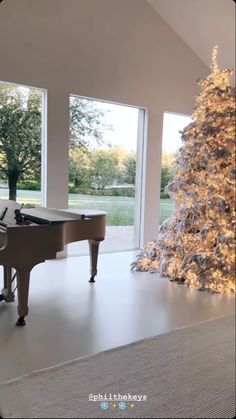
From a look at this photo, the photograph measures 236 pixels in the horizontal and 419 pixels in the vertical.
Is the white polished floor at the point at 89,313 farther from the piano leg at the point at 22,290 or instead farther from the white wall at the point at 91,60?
the white wall at the point at 91,60

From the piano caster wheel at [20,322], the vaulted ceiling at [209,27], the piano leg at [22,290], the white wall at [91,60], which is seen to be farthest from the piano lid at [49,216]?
the vaulted ceiling at [209,27]

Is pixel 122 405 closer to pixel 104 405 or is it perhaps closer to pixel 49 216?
pixel 104 405

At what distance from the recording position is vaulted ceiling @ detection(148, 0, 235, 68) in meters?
1.61

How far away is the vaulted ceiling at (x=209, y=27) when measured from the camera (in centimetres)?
161

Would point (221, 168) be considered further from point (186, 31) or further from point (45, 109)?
point (45, 109)

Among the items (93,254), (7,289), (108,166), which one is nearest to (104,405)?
(7,289)

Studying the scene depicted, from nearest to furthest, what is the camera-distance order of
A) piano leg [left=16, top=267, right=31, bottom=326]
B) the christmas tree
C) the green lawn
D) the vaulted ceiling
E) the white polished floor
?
the vaulted ceiling, the white polished floor, the christmas tree, piano leg [left=16, top=267, right=31, bottom=326], the green lawn

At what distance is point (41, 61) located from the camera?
3.61m

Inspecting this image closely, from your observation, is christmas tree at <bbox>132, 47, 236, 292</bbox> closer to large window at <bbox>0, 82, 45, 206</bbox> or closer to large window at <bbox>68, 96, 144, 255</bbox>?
large window at <bbox>68, 96, 144, 255</bbox>

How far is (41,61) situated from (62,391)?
3248 millimetres

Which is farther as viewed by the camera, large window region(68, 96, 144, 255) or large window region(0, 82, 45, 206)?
large window region(68, 96, 144, 255)

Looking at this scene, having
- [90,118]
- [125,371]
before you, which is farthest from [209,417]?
[90,118]

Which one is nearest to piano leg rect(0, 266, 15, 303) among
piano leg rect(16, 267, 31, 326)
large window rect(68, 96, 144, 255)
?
piano leg rect(16, 267, 31, 326)

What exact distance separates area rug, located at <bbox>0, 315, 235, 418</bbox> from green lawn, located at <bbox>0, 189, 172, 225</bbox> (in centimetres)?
181
